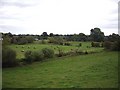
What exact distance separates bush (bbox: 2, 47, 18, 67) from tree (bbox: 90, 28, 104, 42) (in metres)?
48.5

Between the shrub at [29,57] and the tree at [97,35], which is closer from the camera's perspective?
the shrub at [29,57]

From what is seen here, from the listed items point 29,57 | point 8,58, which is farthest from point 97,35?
point 8,58

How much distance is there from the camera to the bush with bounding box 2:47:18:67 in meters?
39.3

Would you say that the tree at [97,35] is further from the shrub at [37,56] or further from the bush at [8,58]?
the bush at [8,58]

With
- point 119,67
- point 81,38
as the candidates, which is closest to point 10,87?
point 119,67

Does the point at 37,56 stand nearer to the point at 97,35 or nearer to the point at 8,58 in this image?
the point at 8,58

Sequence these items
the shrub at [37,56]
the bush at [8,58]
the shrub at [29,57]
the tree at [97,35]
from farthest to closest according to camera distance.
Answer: the tree at [97,35], the shrub at [37,56], the shrub at [29,57], the bush at [8,58]

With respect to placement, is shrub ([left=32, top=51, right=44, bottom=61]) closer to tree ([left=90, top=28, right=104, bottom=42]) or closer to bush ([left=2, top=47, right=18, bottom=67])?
bush ([left=2, top=47, right=18, bottom=67])

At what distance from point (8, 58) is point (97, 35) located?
51627mm

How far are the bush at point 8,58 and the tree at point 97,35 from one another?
48.5 metres

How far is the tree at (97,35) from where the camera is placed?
84.2 m

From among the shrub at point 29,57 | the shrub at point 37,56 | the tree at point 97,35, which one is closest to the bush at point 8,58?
the shrub at point 29,57

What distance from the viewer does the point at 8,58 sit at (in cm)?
3969

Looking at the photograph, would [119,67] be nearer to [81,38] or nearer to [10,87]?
[10,87]
